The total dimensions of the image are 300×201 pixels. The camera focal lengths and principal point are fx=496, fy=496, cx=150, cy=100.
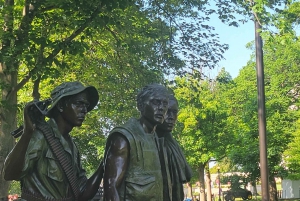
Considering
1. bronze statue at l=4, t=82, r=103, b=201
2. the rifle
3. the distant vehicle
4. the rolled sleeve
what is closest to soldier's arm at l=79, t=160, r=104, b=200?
bronze statue at l=4, t=82, r=103, b=201

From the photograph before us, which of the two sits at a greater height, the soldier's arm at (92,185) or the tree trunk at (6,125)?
the tree trunk at (6,125)

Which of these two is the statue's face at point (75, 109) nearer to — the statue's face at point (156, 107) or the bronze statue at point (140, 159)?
the bronze statue at point (140, 159)

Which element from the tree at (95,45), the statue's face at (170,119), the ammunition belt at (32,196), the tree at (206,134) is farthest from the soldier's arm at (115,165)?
the tree at (206,134)

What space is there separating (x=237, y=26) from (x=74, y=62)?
16.8 ft

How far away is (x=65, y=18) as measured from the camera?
35.7 feet

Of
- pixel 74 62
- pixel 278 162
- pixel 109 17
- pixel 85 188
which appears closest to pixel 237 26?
pixel 109 17

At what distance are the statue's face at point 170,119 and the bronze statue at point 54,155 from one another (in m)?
0.62

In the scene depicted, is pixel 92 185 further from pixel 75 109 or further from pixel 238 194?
pixel 238 194

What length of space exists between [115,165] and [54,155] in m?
0.39

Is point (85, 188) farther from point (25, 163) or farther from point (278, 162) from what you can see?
point (278, 162)

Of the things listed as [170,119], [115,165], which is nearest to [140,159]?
[115,165]

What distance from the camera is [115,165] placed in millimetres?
3156

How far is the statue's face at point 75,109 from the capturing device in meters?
3.27

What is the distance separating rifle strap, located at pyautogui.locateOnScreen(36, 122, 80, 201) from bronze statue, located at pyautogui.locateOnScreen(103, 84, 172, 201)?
8.4 inches
